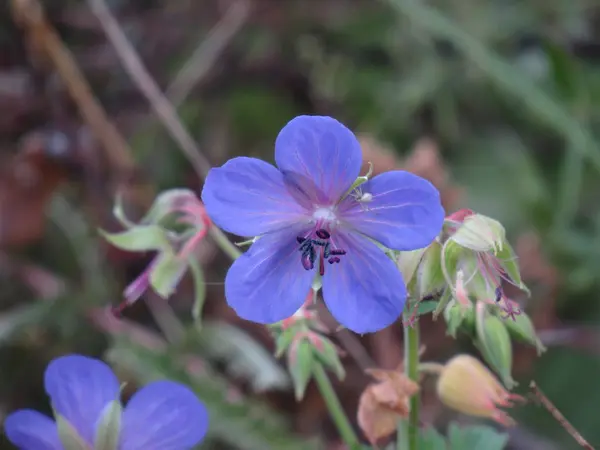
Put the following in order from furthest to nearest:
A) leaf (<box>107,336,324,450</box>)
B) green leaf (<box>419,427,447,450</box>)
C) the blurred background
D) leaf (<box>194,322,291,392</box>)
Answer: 1. the blurred background
2. leaf (<box>194,322,291,392</box>)
3. leaf (<box>107,336,324,450</box>)
4. green leaf (<box>419,427,447,450</box>)

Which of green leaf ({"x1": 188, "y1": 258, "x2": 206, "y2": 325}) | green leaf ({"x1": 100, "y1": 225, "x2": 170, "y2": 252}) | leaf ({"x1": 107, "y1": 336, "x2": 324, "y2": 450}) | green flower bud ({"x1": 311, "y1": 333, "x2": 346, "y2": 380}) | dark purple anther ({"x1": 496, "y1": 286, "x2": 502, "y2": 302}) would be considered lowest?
leaf ({"x1": 107, "y1": 336, "x2": 324, "y2": 450})

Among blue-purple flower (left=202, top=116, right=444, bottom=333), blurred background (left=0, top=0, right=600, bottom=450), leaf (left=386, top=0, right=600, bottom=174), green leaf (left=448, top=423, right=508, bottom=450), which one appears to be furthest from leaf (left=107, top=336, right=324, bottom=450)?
leaf (left=386, top=0, right=600, bottom=174)

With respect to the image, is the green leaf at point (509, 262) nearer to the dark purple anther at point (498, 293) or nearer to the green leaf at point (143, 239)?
the dark purple anther at point (498, 293)

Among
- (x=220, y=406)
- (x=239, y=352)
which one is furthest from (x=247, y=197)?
(x=239, y=352)

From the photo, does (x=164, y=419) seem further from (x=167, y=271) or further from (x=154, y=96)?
(x=154, y=96)

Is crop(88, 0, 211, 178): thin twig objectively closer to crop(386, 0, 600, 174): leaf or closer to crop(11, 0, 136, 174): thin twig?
crop(11, 0, 136, 174): thin twig
